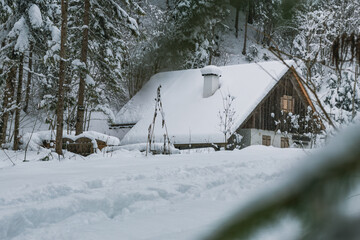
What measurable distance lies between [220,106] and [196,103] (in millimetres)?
1756

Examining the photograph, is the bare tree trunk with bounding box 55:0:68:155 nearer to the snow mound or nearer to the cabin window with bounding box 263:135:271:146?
the snow mound

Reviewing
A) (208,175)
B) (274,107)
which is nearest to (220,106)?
(274,107)

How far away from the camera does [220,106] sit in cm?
2070

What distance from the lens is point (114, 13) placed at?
1798 cm

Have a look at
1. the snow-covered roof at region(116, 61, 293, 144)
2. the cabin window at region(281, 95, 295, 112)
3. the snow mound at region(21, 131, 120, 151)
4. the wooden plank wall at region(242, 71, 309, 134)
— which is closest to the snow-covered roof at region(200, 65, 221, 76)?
the snow-covered roof at region(116, 61, 293, 144)

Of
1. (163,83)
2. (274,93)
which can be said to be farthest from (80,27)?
(274,93)

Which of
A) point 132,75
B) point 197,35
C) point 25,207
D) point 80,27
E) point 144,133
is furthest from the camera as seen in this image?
point 132,75

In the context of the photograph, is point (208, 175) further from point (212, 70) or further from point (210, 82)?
point (210, 82)

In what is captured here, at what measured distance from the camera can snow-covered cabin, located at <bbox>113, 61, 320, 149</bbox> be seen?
2017 cm

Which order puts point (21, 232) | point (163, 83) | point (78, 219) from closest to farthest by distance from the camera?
point (21, 232), point (78, 219), point (163, 83)

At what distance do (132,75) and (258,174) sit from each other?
Result: 24815 millimetres

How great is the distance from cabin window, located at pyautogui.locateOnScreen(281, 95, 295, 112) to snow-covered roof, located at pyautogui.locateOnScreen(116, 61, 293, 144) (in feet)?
5.21

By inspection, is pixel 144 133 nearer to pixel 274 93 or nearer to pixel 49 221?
pixel 274 93

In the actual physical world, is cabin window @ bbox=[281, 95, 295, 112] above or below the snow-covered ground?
above
